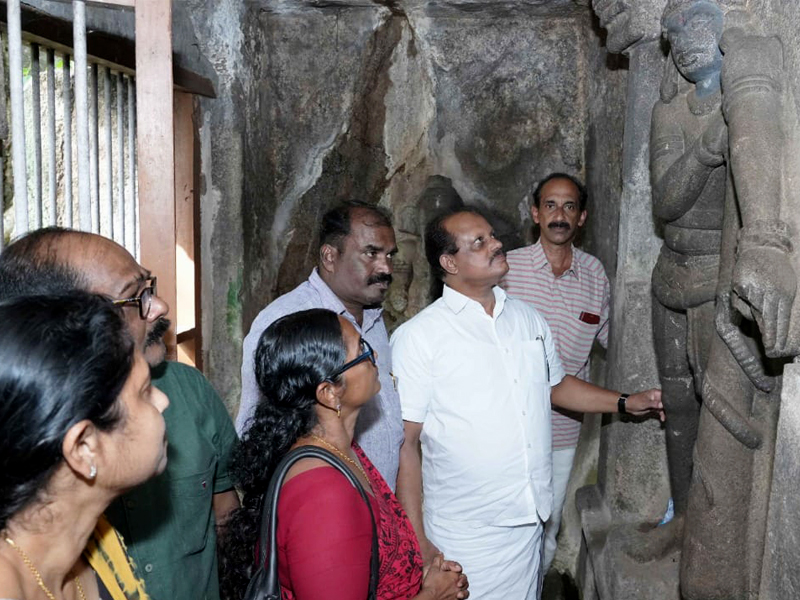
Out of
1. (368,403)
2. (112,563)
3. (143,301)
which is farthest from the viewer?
(368,403)

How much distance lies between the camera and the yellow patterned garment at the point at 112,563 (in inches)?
55.0

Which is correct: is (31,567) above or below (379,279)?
below

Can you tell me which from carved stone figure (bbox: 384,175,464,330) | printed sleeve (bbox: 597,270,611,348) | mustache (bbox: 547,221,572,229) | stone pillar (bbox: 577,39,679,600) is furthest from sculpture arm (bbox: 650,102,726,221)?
carved stone figure (bbox: 384,175,464,330)

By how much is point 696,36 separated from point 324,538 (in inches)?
71.2

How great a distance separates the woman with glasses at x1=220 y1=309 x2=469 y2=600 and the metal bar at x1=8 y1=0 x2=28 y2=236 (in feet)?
2.83

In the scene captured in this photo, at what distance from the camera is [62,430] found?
107 cm

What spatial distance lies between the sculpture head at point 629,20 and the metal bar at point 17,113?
223 cm

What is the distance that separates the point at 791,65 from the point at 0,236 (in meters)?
2.24

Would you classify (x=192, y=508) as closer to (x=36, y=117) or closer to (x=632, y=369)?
(x=36, y=117)

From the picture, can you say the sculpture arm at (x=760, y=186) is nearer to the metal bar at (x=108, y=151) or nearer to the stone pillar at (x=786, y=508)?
the stone pillar at (x=786, y=508)

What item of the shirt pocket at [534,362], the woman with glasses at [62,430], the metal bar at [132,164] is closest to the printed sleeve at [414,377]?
the shirt pocket at [534,362]

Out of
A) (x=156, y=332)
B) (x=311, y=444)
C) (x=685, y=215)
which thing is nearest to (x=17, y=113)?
(x=156, y=332)

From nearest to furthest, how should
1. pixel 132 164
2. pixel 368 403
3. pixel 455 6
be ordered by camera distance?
pixel 368 403
pixel 132 164
pixel 455 6

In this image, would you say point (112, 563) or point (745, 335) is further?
point (745, 335)
